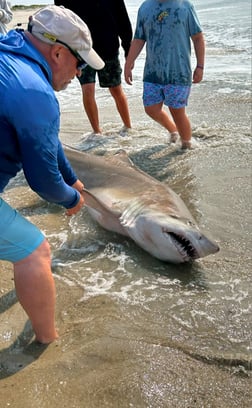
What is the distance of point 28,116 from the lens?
242 centimetres

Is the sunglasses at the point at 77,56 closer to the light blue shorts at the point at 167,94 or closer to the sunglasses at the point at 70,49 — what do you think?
the sunglasses at the point at 70,49

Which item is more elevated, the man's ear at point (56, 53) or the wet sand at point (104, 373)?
the man's ear at point (56, 53)

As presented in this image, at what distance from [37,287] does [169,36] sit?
14.5 ft

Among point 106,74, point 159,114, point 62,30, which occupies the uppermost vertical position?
point 62,30

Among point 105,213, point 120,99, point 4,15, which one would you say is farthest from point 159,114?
point 105,213

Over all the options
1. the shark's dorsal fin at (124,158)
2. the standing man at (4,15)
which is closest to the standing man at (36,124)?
the shark's dorsal fin at (124,158)

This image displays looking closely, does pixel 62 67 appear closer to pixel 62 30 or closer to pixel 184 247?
pixel 62 30

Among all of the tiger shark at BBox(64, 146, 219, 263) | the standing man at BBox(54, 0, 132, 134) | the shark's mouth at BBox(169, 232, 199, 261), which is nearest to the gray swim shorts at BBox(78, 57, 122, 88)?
the standing man at BBox(54, 0, 132, 134)

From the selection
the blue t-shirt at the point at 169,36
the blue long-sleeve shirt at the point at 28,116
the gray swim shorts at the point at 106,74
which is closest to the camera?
the blue long-sleeve shirt at the point at 28,116

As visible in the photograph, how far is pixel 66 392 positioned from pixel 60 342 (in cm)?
44

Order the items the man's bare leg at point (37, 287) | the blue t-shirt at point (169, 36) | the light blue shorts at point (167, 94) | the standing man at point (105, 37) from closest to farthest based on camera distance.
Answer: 1. the man's bare leg at point (37, 287)
2. the blue t-shirt at point (169, 36)
3. the light blue shorts at point (167, 94)
4. the standing man at point (105, 37)

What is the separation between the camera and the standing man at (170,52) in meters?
6.28

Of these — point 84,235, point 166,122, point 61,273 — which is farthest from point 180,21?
point 61,273

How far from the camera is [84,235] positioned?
4.62 metres
